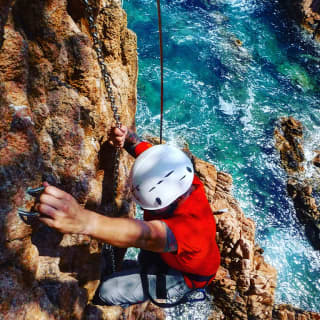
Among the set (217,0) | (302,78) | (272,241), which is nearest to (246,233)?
(272,241)

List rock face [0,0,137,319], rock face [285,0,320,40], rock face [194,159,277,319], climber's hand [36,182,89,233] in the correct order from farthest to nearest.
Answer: rock face [285,0,320,40] → rock face [194,159,277,319] → rock face [0,0,137,319] → climber's hand [36,182,89,233]

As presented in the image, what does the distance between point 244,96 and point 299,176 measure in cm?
355

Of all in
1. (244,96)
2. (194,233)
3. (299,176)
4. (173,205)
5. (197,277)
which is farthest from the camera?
(244,96)

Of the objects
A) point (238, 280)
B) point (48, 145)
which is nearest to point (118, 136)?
point (48, 145)

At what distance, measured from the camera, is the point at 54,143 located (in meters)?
2.39

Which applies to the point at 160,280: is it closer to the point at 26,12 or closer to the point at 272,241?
the point at 26,12

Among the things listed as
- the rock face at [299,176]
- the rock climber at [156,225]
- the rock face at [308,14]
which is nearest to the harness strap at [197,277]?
the rock climber at [156,225]

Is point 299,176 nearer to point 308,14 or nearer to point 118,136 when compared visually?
point 118,136

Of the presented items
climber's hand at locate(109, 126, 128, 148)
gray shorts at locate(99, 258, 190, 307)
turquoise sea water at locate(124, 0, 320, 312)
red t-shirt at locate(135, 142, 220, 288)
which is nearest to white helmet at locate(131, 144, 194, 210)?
red t-shirt at locate(135, 142, 220, 288)

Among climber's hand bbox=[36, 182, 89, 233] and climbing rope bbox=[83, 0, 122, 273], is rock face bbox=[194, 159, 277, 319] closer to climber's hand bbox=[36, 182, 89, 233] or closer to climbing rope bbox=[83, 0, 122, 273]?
climbing rope bbox=[83, 0, 122, 273]

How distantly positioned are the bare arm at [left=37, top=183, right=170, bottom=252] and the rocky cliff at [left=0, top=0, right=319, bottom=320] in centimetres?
48

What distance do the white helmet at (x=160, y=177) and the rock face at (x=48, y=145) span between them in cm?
50

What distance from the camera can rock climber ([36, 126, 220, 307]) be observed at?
1646 millimetres

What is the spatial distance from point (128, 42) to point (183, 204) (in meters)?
2.58
